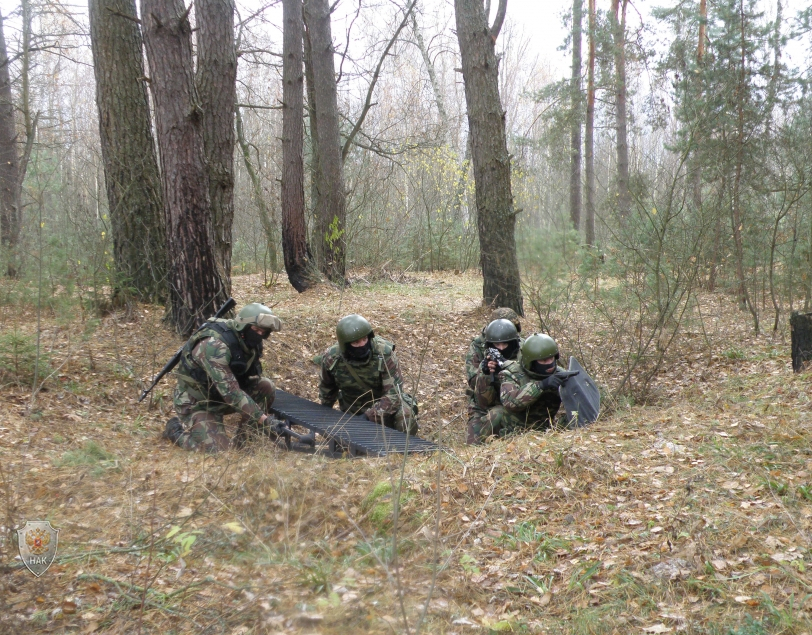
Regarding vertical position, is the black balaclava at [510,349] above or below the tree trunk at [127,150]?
below

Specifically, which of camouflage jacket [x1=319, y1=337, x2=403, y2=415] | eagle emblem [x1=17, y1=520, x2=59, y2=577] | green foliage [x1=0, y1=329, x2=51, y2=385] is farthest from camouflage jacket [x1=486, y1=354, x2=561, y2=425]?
green foliage [x1=0, y1=329, x2=51, y2=385]

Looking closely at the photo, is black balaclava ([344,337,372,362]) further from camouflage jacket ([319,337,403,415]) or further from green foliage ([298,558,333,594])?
green foliage ([298,558,333,594])

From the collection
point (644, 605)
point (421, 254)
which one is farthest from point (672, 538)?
point (421, 254)

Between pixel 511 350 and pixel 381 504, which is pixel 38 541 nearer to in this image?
pixel 381 504

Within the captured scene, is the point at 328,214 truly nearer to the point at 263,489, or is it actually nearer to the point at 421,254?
the point at 421,254

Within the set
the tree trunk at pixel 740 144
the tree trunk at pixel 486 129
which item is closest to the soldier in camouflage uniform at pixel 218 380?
the tree trunk at pixel 486 129

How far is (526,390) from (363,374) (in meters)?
1.60

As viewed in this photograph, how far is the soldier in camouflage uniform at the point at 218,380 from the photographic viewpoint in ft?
18.9

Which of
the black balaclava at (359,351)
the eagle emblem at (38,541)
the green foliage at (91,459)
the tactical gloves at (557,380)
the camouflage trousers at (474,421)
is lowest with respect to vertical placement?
the camouflage trousers at (474,421)

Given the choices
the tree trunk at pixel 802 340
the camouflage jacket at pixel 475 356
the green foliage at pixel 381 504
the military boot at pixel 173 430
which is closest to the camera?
the green foliage at pixel 381 504

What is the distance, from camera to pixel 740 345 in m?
8.79

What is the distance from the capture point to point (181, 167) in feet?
23.9

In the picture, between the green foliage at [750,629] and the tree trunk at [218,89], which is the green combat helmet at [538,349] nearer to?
the green foliage at [750,629]

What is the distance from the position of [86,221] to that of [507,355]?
559cm
